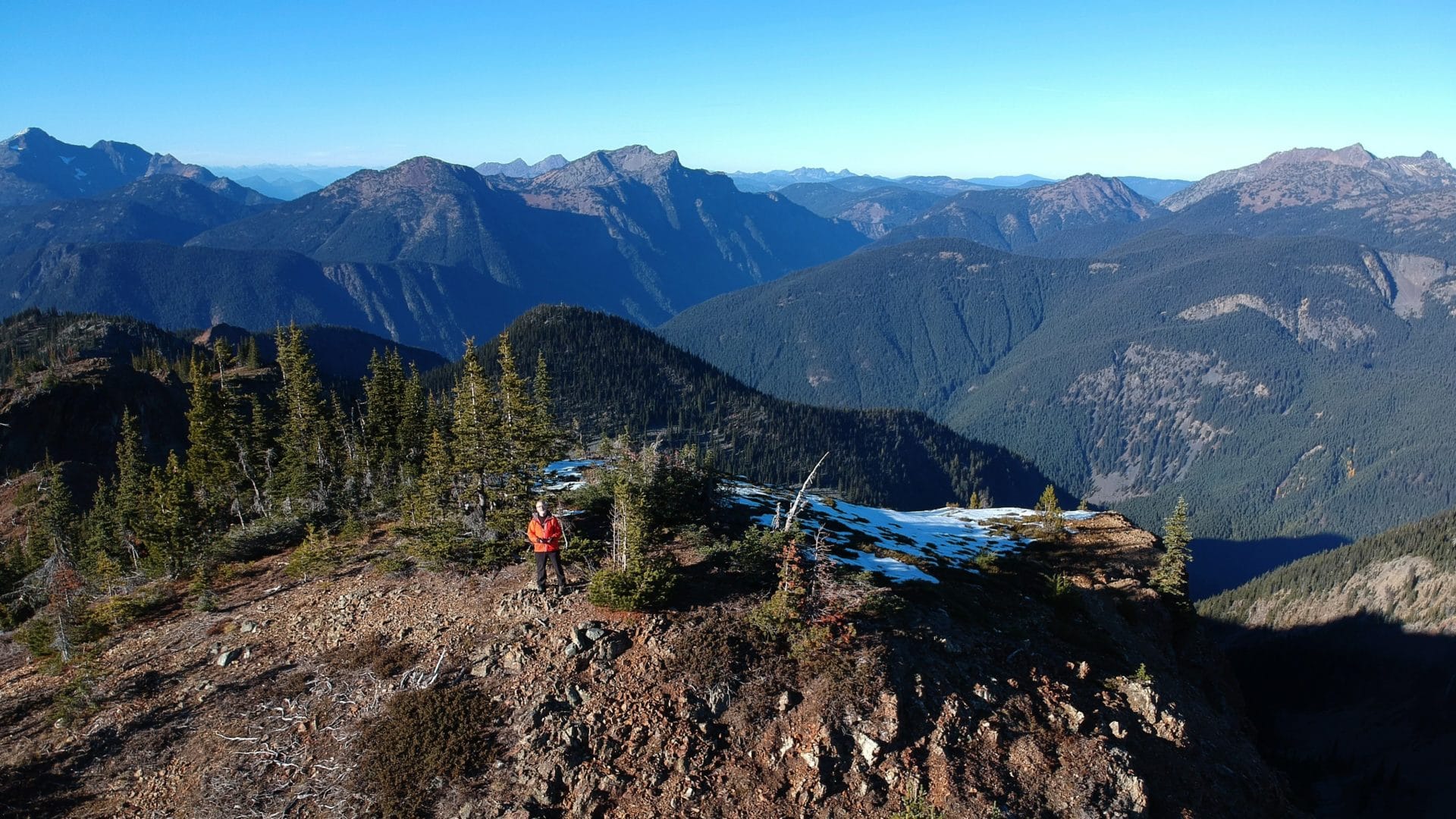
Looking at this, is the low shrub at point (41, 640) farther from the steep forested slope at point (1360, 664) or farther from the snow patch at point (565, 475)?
the steep forested slope at point (1360, 664)

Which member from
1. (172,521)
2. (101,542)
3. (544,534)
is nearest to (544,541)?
(544,534)

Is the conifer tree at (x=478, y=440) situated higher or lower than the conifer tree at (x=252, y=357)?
higher

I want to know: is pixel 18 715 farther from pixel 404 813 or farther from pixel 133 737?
pixel 404 813

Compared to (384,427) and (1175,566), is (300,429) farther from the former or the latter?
(1175,566)

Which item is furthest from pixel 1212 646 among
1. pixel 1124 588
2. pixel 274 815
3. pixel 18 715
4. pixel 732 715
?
pixel 18 715

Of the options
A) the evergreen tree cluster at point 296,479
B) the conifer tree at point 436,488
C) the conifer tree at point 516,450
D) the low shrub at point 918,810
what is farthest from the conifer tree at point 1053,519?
the conifer tree at point 436,488

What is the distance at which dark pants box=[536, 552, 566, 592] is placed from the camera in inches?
951

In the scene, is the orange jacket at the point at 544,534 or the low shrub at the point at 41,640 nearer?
the orange jacket at the point at 544,534

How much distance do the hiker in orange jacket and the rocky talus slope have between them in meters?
0.86

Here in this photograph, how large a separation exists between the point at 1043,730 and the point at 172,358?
204086mm


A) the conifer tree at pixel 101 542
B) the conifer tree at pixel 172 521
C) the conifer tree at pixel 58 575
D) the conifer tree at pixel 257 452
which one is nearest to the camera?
the conifer tree at pixel 58 575

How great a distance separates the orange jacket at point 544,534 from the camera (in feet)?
76.6

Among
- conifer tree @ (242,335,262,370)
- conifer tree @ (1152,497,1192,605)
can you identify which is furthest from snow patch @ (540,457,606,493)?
conifer tree @ (242,335,262,370)

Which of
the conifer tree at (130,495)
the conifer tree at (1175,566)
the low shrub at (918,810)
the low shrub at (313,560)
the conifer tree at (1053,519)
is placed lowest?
the conifer tree at (1053,519)
